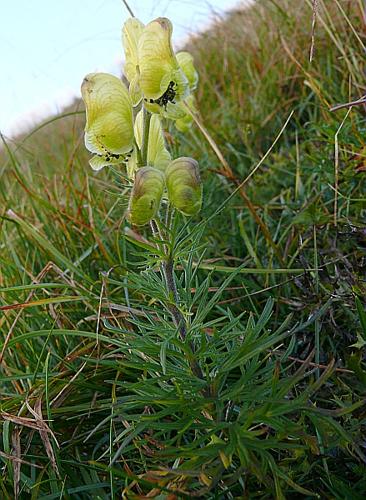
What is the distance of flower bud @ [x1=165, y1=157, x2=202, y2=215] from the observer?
0.93 m

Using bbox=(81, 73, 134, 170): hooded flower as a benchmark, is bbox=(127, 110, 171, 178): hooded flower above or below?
below

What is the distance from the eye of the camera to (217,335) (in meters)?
1.00

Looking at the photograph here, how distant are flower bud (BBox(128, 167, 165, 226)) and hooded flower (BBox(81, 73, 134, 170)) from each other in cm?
9

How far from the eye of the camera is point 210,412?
3.26ft

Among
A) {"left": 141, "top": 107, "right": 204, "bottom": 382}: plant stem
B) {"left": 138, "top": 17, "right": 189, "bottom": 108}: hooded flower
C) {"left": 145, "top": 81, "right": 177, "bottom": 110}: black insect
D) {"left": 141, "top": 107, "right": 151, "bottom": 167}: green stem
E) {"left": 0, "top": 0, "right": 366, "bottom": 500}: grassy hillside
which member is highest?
{"left": 138, "top": 17, "right": 189, "bottom": 108}: hooded flower

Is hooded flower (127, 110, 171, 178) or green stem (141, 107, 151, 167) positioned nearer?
green stem (141, 107, 151, 167)

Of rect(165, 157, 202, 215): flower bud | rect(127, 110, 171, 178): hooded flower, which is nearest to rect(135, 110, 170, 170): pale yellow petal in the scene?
rect(127, 110, 171, 178): hooded flower

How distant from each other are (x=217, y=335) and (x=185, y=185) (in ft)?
0.88

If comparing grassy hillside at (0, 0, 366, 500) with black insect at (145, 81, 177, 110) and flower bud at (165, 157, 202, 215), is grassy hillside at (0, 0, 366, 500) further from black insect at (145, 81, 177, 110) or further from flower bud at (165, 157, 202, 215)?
black insect at (145, 81, 177, 110)

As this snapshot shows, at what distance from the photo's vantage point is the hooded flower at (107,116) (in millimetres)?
965

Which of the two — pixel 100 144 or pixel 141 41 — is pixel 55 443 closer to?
pixel 100 144

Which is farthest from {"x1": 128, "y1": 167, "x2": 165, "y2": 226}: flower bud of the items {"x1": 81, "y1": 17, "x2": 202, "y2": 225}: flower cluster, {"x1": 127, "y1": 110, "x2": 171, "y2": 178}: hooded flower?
{"x1": 127, "y1": 110, "x2": 171, "y2": 178}: hooded flower

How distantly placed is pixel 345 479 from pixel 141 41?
86 centimetres

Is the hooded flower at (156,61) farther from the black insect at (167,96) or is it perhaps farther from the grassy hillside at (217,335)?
the grassy hillside at (217,335)
